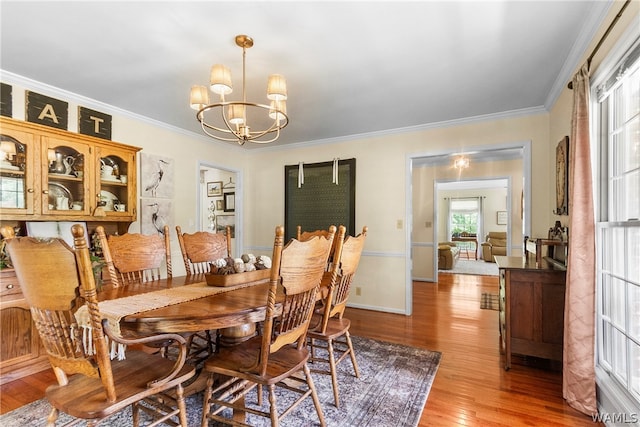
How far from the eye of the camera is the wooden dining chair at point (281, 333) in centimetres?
142

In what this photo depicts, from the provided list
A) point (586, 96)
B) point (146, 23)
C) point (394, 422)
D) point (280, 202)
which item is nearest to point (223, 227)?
point (280, 202)

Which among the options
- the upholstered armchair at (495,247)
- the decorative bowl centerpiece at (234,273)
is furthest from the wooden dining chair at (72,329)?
the upholstered armchair at (495,247)

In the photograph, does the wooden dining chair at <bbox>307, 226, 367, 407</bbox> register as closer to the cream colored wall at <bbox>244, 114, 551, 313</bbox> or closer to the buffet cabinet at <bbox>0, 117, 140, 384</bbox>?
the cream colored wall at <bbox>244, 114, 551, 313</bbox>

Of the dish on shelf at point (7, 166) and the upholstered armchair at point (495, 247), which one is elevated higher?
the dish on shelf at point (7, 166)

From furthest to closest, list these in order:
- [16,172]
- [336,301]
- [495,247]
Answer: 1. [495,247]
2. [16,172]
3. [336,301]

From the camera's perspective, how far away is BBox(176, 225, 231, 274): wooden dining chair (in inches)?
102

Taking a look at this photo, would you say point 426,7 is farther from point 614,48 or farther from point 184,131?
point 184,131

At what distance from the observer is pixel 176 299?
5.47 ft

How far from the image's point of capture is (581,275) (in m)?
1.94

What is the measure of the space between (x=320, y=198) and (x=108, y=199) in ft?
8.68

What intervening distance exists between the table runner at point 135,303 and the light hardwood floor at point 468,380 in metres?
1.26

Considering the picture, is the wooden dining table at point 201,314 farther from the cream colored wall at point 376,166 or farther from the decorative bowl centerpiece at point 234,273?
the cream colored wall at point 376,166

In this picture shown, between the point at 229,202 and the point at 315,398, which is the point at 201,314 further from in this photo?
the point at 229,202

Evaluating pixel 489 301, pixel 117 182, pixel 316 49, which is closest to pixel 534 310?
pixel 489 301
